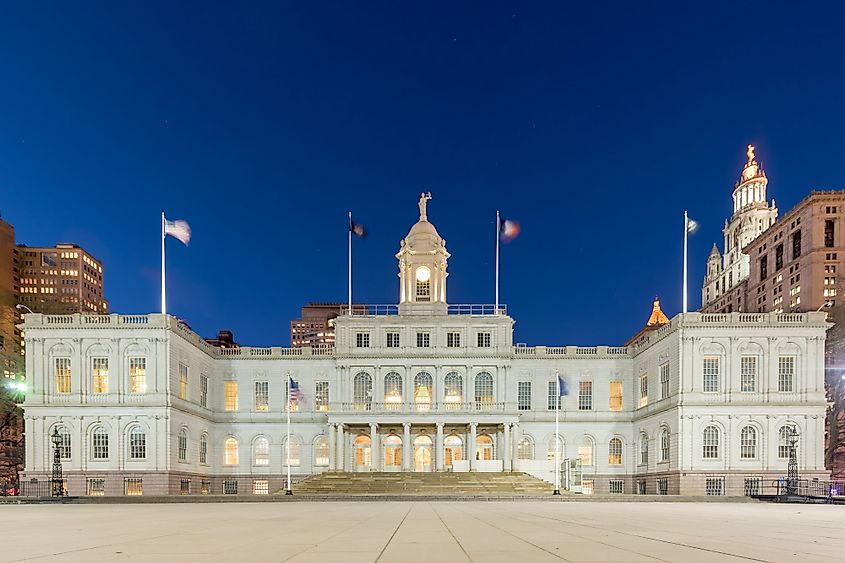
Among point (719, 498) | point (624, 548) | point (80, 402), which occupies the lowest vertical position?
point (719, 498)

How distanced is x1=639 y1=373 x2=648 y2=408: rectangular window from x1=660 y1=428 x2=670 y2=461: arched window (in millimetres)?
4718

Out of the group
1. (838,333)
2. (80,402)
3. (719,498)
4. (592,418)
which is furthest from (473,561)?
(838,333)

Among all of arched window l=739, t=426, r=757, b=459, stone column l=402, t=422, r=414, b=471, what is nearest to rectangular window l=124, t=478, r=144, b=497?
stone column l=402, t=422, r=414, b=471

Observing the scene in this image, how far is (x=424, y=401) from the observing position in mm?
59781

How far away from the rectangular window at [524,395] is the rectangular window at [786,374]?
869 inches

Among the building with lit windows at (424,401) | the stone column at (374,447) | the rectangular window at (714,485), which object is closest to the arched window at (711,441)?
the building with lit windows at (424,401)

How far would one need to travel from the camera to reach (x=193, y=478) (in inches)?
2157

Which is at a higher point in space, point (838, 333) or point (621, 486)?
point (838, 333)

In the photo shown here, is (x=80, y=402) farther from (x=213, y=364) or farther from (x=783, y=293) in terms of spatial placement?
(x=783, y=293)

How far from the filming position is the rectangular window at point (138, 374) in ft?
164

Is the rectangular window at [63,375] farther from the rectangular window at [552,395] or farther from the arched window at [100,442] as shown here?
the rectangular window at [552,395]

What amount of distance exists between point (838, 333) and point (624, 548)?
6709cm

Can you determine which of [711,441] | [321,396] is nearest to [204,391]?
[321,396]

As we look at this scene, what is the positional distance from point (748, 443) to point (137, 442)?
50423 millimetres
